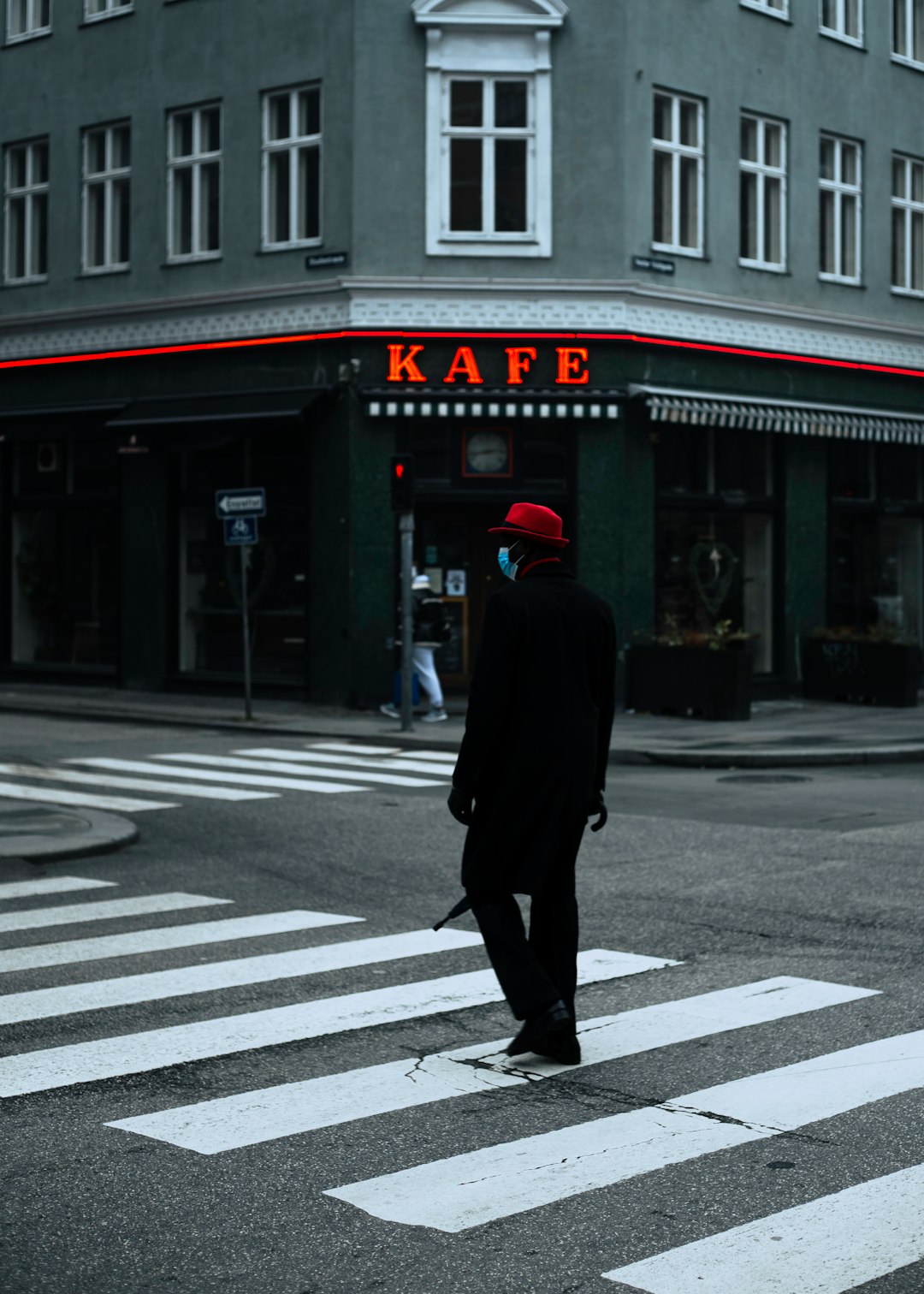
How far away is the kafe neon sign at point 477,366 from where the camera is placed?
23344 millimetres

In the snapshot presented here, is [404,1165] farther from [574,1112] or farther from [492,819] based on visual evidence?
[492,819]

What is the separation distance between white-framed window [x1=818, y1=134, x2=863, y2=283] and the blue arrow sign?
1032cm

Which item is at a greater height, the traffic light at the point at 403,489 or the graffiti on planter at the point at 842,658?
the traffic light at the point at 403,489

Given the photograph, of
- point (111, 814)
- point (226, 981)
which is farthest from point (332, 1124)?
point (111, 814)

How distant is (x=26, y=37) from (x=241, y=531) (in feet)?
35.7

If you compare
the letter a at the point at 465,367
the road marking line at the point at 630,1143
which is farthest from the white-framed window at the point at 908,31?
the road marking line at the point at 630,1143

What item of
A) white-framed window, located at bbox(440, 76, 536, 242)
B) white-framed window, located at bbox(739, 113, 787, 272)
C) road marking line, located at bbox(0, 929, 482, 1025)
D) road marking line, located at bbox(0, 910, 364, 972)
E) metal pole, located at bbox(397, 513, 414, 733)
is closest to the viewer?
road marking line, located at bbox(0, 929, 482, 1025)

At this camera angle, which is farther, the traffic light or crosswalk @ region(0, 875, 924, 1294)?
the traffic light

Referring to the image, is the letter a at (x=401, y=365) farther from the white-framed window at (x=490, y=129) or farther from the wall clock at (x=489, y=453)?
the white-framed window at (x=490, y=129)

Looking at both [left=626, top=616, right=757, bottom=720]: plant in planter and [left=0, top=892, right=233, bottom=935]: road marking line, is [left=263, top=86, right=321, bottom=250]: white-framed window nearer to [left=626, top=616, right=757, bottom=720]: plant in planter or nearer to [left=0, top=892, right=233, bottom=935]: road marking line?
[left=626, top=616, right=757, bottom=720]: plant in planter

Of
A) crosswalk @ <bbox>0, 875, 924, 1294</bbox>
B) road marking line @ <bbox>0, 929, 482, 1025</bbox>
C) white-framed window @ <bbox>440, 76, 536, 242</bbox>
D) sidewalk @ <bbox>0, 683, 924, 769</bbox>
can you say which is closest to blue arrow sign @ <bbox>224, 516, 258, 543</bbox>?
sidewalk @ <bbox>0, 683, 924, 769</bbox>

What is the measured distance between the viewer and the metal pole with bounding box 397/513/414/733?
20.7m

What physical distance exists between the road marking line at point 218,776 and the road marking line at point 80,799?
1362mm

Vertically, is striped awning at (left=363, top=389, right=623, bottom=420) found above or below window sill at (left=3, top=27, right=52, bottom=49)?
→ below
